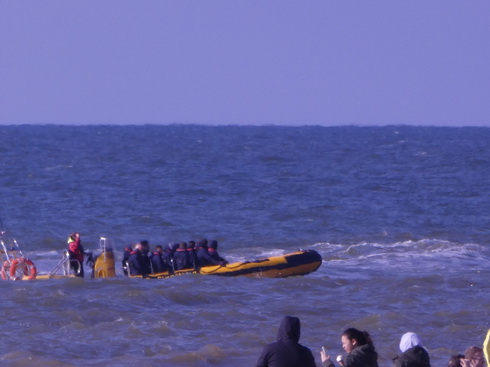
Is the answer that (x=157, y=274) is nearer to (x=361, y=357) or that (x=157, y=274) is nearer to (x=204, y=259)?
(x=204, y=259)

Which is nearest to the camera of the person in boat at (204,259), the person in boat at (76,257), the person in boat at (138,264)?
the person in boat at (76,257)

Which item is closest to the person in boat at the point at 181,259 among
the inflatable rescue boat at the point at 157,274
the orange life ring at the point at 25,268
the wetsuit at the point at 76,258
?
the inflatable rescue boat at the point at 157,274

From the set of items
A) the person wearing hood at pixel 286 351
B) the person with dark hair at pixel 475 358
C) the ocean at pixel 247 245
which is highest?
the person wearing hood at pixel 286 351

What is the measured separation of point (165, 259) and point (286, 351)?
954cm

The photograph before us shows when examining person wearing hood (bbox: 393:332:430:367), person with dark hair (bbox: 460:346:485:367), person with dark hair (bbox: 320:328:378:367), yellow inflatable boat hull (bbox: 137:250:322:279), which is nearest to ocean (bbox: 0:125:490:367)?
yellow inflatable boat hull (bbox: 137:250:322:279)

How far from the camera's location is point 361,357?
6.34 metres

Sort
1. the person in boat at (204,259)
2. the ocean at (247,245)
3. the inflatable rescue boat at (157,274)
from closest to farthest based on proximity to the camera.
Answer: the ocean at (247,245)
the inflatable rescue boat at (157,274)
the person in boat at (204,259)

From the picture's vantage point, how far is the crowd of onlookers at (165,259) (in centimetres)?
1546

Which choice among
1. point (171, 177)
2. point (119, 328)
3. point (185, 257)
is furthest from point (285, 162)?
point (119, 328)

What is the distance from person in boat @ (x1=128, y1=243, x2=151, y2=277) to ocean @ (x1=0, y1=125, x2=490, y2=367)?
44cm

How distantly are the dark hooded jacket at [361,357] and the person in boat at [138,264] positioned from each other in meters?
9.30

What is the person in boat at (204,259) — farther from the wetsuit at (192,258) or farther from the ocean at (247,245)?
the ocean at (247,245)

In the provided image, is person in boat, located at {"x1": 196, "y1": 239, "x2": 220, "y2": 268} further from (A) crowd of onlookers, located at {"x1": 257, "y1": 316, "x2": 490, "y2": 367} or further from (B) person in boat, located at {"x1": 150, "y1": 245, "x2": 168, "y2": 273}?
(A) crowd of onlookers, located at {"x1": 257, "y1": 316, "x2": 490, "y2": 367}

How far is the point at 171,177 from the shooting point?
37.5 meters
